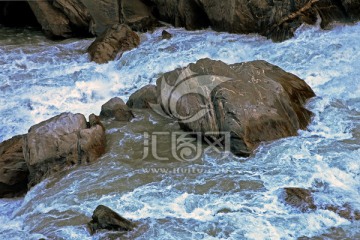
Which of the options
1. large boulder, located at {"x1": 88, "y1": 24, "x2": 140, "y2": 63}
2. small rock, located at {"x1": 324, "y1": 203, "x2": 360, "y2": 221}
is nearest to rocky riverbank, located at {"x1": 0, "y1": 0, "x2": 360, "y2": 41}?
large boulder, located at {"x1": 88, "y1": 24, "x2": 140, "y2": 63}

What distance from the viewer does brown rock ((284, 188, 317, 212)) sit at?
5895 mm

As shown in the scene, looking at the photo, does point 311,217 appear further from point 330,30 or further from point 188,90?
point 330,30

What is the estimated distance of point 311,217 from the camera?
5730 millimetres

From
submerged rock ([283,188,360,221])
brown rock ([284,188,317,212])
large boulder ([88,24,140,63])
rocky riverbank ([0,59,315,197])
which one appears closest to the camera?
submerged rock ([283,188,360,221])

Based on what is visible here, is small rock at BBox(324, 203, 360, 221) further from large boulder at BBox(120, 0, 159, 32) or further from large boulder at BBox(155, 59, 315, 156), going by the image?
large boulder at BBox(120, 0, 159, 32)

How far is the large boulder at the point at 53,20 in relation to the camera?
13.6 metres

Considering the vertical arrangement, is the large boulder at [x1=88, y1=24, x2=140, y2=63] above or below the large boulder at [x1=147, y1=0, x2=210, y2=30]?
below

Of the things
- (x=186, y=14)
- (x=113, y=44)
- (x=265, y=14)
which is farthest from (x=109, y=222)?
(x=186, y=14)

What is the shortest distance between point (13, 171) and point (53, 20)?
7.07m

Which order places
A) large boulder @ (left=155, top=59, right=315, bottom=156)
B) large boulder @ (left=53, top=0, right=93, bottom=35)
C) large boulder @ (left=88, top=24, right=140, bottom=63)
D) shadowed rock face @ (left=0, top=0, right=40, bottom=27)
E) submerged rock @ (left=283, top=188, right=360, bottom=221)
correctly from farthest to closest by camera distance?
shadowed rock face @ (left=0, top=0, right=40, bottom=27) < large boulder @ (left=53, top=0, right=93, bottom=35) < large boulder @ (left=88, top=24, right=140, bottom=63) < large boulder @ (left=155, top=59, right=315, bottom=156) < submerged rock @ (left=283, top=188, right=360, bottom=221)

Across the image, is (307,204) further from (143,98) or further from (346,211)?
(143,98)

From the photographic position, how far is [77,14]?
13.6 metres

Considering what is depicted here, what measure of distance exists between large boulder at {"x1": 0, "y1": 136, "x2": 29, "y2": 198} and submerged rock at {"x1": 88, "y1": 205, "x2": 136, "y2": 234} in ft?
6.49

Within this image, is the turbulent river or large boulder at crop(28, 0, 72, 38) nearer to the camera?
the turbulent river
